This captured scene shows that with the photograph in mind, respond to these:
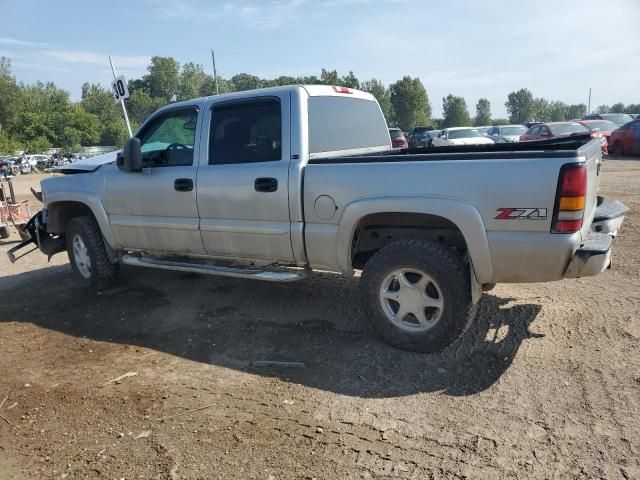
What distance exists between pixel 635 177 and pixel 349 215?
38.0 feet

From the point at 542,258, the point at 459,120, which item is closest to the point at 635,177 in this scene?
the point at 542,258

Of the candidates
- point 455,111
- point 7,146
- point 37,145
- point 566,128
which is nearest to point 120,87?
point 566,128

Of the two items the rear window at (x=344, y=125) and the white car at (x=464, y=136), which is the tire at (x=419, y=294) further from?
the white car at (x=464, y=136)

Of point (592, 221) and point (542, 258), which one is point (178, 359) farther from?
point (592, 221)

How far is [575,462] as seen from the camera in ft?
8.27

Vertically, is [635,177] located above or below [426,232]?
below

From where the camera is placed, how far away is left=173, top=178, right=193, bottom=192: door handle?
4.65 metres

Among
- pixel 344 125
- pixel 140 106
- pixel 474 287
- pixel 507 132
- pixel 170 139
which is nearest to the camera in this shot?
pixel 474 287

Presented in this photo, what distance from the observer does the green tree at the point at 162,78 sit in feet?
301

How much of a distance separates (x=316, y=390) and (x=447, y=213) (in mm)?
1485

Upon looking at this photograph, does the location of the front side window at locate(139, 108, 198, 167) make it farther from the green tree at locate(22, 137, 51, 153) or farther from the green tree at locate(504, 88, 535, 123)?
the green tree at locate(504, 88, 535, 123)

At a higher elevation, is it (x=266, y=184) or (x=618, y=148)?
(x=266, y=184)

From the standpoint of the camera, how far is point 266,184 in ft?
13.7

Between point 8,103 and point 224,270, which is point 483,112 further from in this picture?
point 224,270
